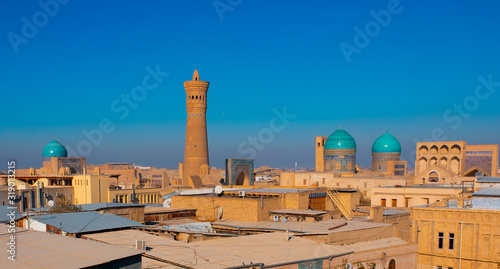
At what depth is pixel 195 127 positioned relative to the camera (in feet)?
194

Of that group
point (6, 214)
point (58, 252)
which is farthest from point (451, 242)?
point (6, 214)

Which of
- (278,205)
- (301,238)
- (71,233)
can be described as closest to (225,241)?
(301,238)

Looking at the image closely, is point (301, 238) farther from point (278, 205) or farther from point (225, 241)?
point (278, 205)

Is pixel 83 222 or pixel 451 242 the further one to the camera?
pixel 451 242

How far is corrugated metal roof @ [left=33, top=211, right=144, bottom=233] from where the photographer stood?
14880 millimetres

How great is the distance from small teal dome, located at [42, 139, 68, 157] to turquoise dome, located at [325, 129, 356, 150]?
37.7 meters

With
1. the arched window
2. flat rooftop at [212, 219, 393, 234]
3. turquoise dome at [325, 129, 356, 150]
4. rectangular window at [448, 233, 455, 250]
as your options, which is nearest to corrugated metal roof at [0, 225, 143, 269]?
flat rooftop at [212, 219, 393, 234]

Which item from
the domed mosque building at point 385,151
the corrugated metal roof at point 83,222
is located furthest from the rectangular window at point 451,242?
the domed mosque building at point 385,151

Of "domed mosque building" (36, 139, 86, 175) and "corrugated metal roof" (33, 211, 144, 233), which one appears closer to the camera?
"corrugated metal roof" (33, 211, 144, 233)

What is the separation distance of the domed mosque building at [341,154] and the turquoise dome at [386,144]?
388cm

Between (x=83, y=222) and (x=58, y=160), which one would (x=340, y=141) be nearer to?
(x=58, y=160)

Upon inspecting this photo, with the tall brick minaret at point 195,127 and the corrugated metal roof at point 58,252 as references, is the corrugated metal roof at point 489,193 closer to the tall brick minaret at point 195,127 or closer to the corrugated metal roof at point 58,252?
the corrugated metal roof at point 58,252

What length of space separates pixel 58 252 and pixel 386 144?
58739mm

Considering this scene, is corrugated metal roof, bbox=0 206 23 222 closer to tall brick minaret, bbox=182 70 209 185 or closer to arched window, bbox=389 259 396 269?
arched window, bbox=389 259 396 269
